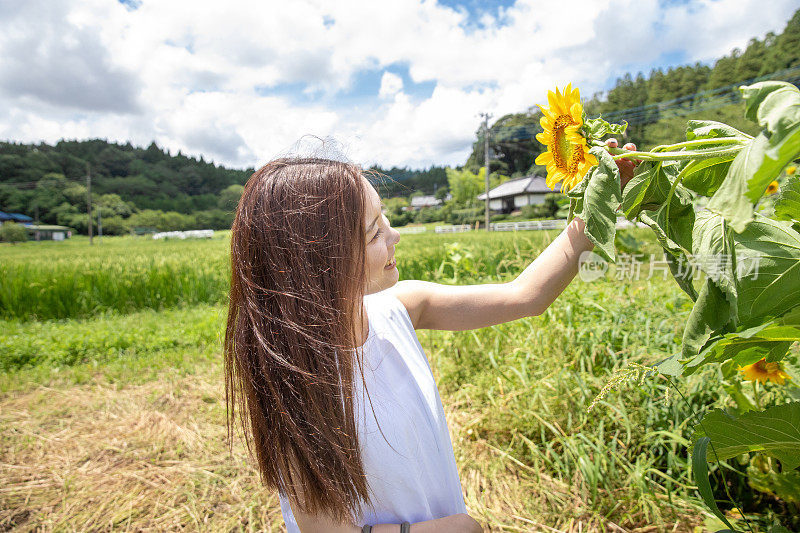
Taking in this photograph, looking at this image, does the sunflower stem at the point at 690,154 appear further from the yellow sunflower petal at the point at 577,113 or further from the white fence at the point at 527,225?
the white fence at the point at 527,225

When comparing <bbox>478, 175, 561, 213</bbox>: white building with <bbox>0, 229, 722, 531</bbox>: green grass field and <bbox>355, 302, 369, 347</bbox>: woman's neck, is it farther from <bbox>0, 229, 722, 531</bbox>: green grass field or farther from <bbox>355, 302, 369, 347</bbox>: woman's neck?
<bbox>355, 302, 369, 347</bbox>: woman's neck

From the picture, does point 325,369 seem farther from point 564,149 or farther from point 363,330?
point 564,149

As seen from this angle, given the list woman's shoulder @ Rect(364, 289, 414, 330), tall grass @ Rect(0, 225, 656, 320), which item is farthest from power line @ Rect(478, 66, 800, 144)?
woman's shoulder @ Rect(364, 289, 414, 330)

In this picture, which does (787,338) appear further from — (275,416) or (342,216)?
(275,416)

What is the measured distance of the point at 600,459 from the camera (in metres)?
1.92

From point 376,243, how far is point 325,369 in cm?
33

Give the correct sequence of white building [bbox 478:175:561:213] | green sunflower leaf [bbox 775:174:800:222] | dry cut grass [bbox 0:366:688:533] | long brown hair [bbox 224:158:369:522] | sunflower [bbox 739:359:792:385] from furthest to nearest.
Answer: white building [bbox 478:175:561:213] → dry cut grass [bbox 0:366:688:533] → sunflower [bbox 739:359:792:385] → long brown hair [bbox 224:158:369:522] → green sunflower leaf [bbox 775:174:800:222]

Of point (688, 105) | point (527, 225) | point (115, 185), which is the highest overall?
point (688, 105)

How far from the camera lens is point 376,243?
106 cm

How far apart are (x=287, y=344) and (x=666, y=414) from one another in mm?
1944

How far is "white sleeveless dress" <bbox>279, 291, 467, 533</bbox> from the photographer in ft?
3.26

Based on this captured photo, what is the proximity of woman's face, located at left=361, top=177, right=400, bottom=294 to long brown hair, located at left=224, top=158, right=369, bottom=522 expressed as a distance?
1.7 inches

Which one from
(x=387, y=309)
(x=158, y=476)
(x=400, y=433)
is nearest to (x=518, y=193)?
(x=158, y=476)

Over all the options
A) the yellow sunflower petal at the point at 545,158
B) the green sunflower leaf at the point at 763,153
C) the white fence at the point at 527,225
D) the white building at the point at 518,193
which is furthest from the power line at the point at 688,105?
the green sunflower leaf at the point at 763,153
